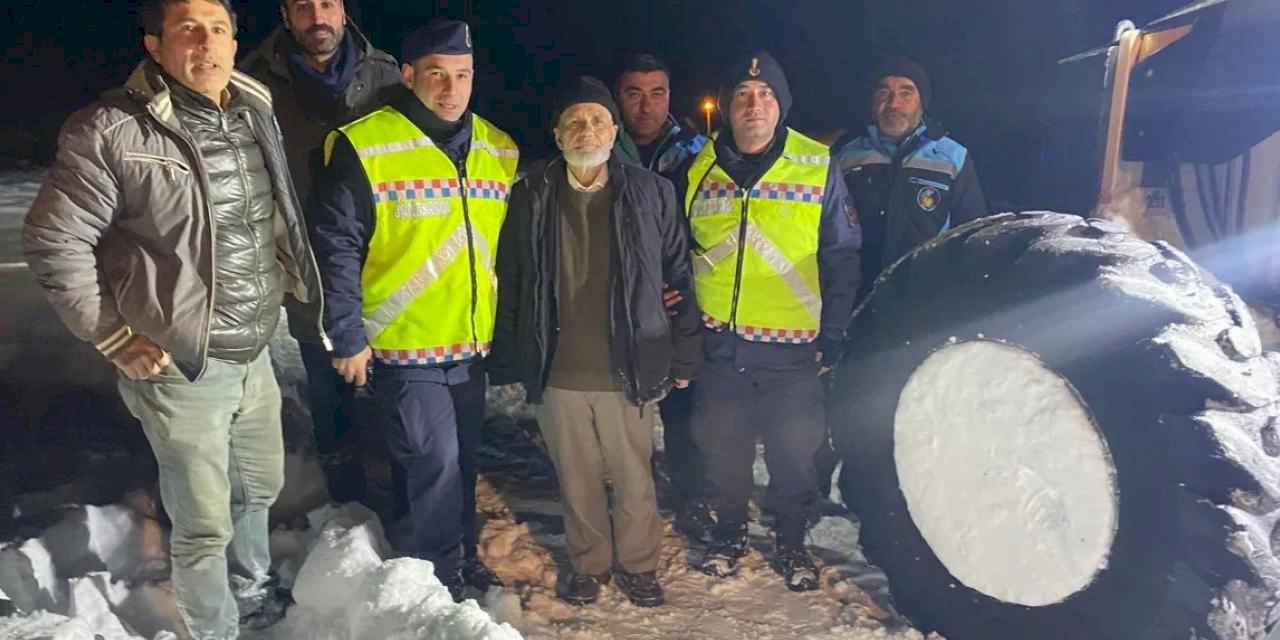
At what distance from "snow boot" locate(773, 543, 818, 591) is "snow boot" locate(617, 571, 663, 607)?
1.47 feet

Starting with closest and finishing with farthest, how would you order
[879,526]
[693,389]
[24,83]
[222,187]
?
1. [222,187]
2. [879,526]
3. [693,389]
4. [24,83]

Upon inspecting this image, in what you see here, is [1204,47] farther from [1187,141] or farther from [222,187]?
[222,187]

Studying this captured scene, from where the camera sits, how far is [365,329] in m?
2.58

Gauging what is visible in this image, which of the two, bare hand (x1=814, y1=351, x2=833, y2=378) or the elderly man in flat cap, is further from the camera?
bare hand (x1=814, y1=351, x2=833, y2=378)

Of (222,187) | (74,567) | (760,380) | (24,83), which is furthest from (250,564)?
(24,83)

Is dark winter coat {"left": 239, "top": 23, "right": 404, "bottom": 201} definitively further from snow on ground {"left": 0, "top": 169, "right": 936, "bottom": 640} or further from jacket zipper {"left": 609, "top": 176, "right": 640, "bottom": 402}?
snow on ground {"left": 0, "top": 169, "right": 936, "bottom": 640}

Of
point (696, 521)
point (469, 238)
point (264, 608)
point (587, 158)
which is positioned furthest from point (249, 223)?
point (696, 521)

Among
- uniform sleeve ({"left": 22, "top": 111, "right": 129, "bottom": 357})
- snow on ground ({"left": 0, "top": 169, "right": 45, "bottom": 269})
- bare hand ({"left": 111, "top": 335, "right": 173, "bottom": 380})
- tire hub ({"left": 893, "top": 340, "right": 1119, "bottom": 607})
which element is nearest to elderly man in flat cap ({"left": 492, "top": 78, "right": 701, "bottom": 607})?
tire hub ({"left": 893, "top": 340, "right": 1119, "bottom": 607})

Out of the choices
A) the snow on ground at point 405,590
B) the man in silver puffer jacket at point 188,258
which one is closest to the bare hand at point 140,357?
the man in silver puffer jacket at point 188,258

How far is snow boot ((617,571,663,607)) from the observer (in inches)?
111

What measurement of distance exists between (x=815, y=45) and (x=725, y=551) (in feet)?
6.95

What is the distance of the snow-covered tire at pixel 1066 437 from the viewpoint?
1.75 meters

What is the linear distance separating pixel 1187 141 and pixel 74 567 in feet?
11.7

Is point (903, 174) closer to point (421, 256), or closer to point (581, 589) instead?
point (421, 256)
